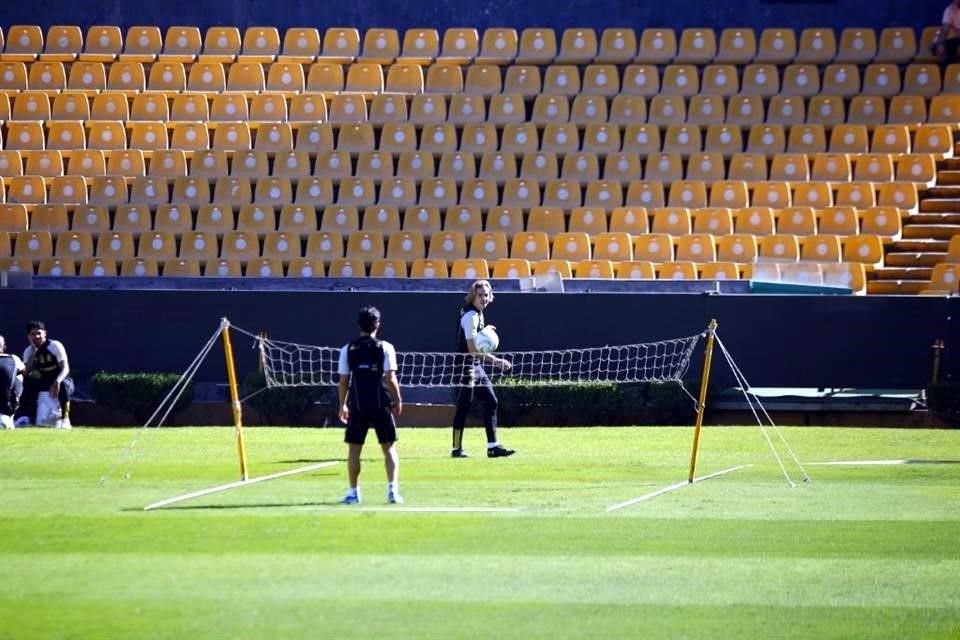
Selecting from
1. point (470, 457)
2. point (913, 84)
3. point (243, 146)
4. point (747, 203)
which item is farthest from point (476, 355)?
point (913, 84)

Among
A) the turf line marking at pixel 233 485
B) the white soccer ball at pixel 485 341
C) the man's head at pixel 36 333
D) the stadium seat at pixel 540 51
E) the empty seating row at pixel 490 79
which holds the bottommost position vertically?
the turf line marking at pixel 233 485

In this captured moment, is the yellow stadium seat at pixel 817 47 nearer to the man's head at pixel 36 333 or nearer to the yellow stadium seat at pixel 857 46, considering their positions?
the yellow stadium seat at pixel 857 46

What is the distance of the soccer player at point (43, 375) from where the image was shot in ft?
79.5

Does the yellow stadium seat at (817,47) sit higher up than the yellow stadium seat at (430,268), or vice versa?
the yellow stadium seat at (817,47)

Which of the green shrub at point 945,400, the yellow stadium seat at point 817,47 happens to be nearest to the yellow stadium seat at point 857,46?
the yellow stadium seat at point 817,47

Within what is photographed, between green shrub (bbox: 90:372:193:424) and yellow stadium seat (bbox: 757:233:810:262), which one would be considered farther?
yellow stadium seat (bbox: 757:233:810:262)

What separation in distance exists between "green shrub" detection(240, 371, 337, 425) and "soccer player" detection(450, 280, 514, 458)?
21.4ft

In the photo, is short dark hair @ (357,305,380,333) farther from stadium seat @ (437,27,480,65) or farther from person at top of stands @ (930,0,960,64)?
person at top of stands @ (930,0,960,64)

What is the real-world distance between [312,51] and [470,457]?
51.3 ft

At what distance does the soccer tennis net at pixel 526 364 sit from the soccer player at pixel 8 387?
11.4ft

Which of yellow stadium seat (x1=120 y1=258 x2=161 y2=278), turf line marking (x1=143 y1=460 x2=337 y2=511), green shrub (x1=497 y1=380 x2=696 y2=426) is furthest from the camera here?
yellow stadium seat (x1=120 y1=258 x2=161 y2=278)

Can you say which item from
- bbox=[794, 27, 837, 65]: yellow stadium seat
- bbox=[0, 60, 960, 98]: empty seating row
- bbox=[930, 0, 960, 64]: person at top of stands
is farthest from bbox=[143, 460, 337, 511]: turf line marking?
bbox=[930, 0, 960, 64]: person at top of stands

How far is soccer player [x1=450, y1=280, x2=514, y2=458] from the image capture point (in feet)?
64.8

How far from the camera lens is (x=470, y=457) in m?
20.2
